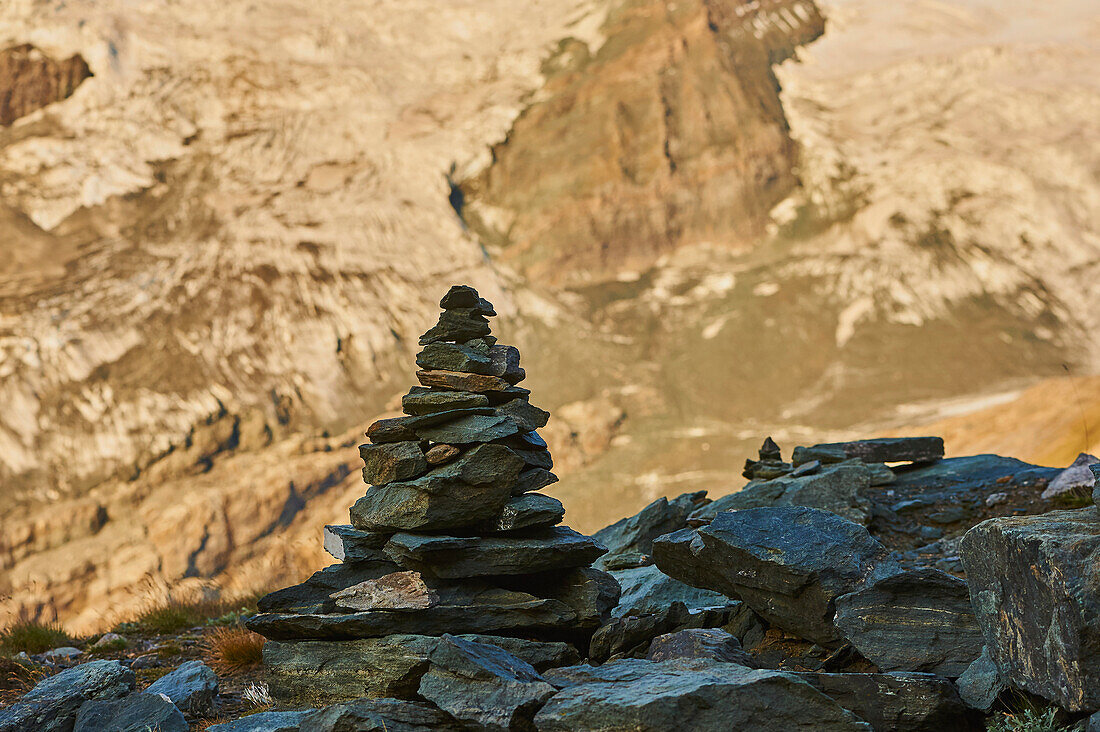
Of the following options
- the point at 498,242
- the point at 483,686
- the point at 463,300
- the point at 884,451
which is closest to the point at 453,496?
the point at 463,300

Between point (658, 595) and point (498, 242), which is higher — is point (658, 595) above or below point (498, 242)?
below

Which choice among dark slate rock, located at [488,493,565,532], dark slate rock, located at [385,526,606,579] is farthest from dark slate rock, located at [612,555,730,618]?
dark slate rock, located at [488,493,565,532]

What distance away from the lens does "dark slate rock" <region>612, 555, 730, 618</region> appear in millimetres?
7688

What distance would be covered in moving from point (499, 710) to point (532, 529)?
9.13 feet

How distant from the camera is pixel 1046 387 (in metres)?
53.0

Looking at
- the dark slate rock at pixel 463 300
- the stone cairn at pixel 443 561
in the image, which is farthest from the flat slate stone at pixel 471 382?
the dark slate rock at pixel 463 300

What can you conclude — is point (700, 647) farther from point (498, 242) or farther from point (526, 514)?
point (498, 242)

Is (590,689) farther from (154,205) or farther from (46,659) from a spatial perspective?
(154,205)

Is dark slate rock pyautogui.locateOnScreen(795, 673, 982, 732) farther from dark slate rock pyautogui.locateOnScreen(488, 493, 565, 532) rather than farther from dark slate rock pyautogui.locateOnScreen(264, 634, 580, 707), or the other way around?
dark slate rock pyautogui.locateOnScreen(488, 493, 565, 532)

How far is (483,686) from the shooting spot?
16.3ft

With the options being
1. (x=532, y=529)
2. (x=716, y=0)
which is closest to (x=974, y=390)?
(x=716, y=0)

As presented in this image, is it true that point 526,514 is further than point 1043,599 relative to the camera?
Yes

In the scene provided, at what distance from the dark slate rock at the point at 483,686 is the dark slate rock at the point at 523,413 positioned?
2.74 metres

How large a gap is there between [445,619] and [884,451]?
33.0 feet
